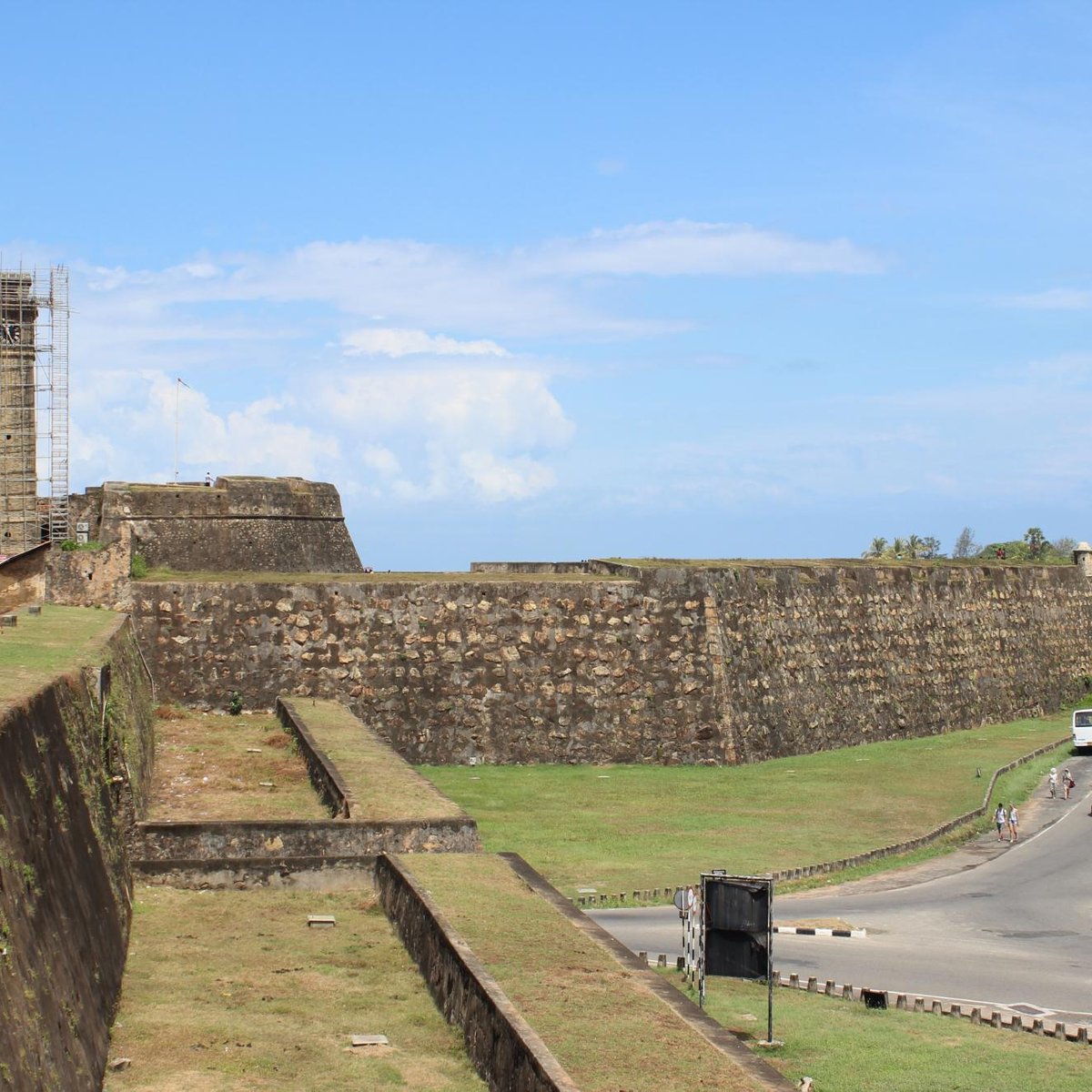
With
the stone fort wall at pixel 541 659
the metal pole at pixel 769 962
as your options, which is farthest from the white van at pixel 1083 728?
the metal pole at pixel 769 962

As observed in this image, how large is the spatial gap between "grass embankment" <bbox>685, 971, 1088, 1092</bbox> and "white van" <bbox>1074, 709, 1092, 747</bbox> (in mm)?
21387

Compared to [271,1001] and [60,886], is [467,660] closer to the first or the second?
[271,1001]

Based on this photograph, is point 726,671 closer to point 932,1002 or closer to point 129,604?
point 129,604

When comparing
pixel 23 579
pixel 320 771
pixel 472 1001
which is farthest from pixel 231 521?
pixel 472 1001

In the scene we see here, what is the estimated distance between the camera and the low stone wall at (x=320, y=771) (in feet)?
58.8

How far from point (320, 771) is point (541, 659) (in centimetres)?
916

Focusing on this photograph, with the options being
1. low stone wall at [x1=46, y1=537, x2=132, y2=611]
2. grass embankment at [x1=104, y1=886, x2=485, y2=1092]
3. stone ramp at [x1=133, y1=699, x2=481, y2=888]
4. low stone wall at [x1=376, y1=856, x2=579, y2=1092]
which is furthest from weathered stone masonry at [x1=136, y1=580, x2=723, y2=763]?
low stone wall at [x1=376, y1=856, x2=579, y2=1092]

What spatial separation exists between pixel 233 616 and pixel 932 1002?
15644 mm

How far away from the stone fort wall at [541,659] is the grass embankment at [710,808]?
654 mm

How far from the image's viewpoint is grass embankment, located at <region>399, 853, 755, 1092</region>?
32.2 ft

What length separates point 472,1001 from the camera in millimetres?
11695

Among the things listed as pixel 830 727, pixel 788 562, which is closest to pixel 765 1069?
Answer: pixel 830 727

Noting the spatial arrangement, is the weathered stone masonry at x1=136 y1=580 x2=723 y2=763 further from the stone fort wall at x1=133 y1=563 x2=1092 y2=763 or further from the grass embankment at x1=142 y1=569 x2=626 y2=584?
the grass embankment at x1=142 y1=569 x2=626 y2=584

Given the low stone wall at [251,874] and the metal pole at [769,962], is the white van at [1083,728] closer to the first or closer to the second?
the low stone wall at [251,874]
